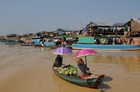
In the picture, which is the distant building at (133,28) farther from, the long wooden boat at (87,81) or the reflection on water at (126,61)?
the long wooden boat at (87,81)

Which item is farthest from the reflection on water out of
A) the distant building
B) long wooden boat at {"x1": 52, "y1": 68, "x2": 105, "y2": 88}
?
the distant building

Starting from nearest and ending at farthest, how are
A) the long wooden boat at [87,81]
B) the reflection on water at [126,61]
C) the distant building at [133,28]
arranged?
the long wooden boat at [87,81] < the reflection on water at [126,61] < the distant building at [133,28]

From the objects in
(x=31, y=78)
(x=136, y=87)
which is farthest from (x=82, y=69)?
(x=31, y=78)

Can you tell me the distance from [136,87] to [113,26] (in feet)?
94.8

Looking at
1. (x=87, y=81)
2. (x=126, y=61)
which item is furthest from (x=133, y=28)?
(x=87, y=81)

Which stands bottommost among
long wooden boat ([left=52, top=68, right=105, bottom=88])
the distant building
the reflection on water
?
the reflection on water

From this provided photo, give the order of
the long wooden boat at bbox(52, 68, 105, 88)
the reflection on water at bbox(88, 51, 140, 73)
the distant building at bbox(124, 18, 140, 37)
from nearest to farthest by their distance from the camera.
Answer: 1. the long wooden boat at bbox(52, 68, 105, 88)
2. the reflection on water at bbox(88, 51, 140, 73)
3. the distant building at bbox(124, 18, 140, 37)

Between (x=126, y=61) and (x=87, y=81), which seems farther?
(x=126, y=61)

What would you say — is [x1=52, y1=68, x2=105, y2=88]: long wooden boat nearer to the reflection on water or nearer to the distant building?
the reflection on water

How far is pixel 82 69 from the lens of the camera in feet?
31.2

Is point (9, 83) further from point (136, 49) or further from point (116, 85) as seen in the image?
point (136, 49)

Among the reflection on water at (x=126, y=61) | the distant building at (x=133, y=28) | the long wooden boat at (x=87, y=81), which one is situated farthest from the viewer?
the distant building at (x=133, y=28)

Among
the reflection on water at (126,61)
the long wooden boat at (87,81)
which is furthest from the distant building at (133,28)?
the long wooden boat at (87,81)

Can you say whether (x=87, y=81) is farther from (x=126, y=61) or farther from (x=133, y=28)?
(x=133, y=28)
